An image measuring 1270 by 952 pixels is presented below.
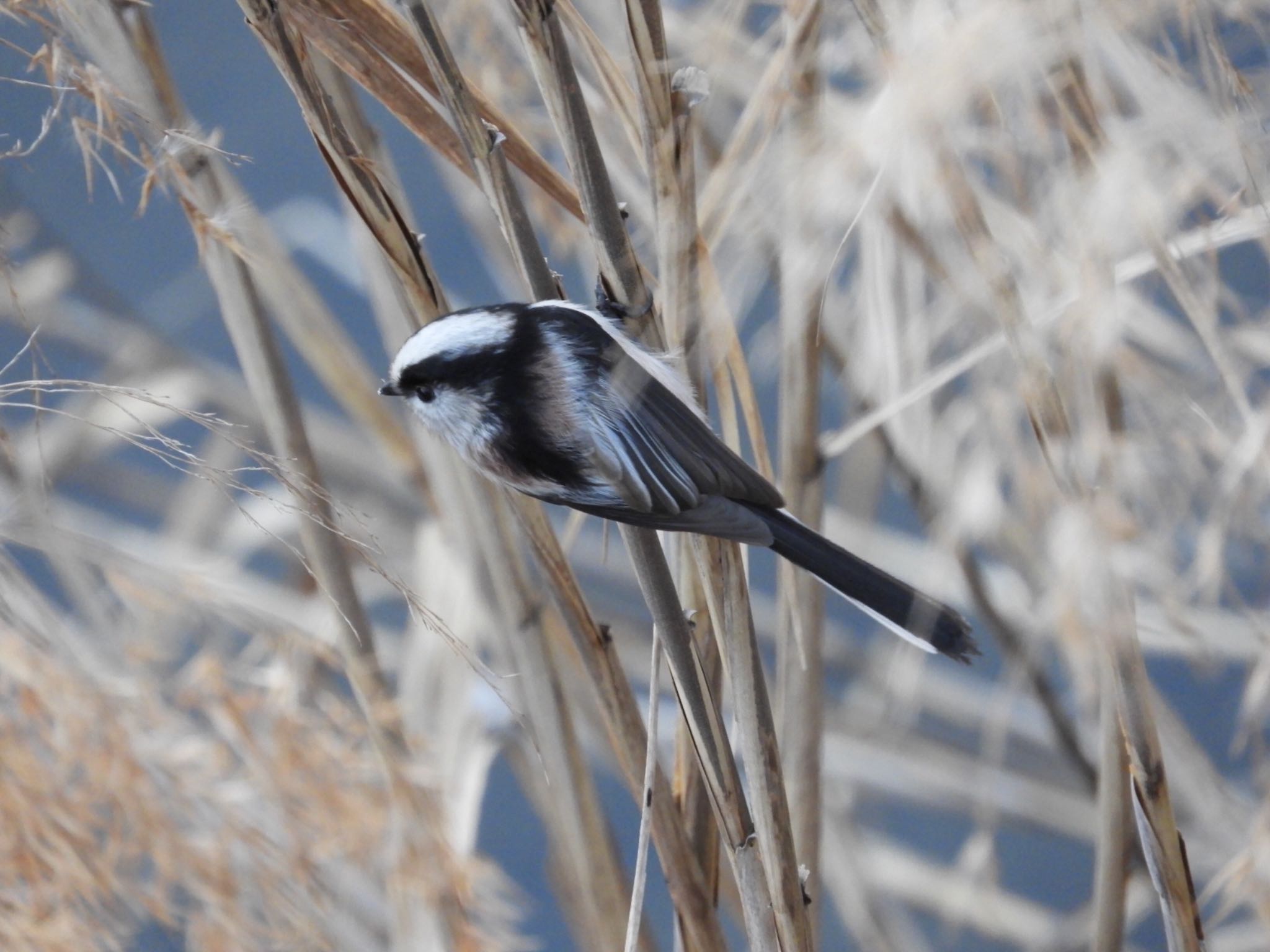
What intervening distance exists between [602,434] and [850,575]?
0.20 m

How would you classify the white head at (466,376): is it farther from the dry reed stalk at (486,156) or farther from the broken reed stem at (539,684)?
the dry reed stalk at (486,156)

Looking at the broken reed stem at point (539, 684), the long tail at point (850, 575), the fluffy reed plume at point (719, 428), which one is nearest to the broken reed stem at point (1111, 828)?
the fluffy reed plume at point (719, 428)

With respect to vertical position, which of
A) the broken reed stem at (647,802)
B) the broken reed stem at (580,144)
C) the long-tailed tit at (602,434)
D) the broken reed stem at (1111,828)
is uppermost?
the broken reed stem at (580,144)

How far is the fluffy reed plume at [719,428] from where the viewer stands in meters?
0.55

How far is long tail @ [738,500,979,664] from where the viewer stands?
0.80m

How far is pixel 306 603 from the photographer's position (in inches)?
54.5

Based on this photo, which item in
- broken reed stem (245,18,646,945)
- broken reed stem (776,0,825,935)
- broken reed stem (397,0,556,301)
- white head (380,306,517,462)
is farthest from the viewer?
white head (380,306,517,462)

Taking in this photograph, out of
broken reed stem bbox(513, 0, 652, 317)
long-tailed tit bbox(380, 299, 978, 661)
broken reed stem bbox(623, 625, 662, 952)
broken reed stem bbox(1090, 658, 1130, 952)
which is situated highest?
broken reed stem bbox(513, 0, 652, 317)

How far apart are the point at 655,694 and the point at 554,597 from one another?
0.08 metres

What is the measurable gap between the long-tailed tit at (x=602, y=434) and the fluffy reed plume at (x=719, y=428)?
35mm

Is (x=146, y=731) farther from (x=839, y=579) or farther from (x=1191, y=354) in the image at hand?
(x=1191, y=354)

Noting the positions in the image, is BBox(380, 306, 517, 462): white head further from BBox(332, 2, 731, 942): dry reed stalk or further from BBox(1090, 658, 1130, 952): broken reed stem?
BBox(1090, 658, 1130, 952): broken reed stem

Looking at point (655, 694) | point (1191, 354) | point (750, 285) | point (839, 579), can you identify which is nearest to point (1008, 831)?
point (1191, 354)

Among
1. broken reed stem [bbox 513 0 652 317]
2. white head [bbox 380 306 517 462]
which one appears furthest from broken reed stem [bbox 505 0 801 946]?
white head [bbox 380 306 517 462]
